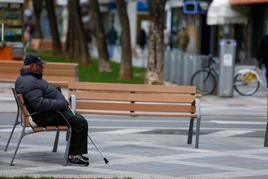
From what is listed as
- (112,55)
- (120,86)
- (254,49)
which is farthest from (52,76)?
(112,55)

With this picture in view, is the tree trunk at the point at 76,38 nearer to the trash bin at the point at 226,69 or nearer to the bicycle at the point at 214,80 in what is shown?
the bicycle at the point at 214,80

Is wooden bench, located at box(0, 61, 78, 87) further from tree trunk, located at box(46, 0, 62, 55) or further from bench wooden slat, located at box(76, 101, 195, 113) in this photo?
tree trunk, located at box(46, 0, 62, 55)

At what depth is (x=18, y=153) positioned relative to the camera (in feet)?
39.2

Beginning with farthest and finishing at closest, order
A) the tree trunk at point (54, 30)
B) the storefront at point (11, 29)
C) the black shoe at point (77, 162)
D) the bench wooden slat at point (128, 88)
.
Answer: the tree trunk at point (54, 30)
the storefront at point (11, 29)
the bench wooden slat at point (128, 88)
the black shoe at point (77, 162)

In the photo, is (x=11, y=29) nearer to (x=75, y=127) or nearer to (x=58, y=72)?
(x=58, y=72)

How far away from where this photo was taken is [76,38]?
122 feet

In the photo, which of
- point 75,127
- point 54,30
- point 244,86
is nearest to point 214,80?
point 244,86

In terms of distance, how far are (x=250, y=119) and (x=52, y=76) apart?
4706 mm

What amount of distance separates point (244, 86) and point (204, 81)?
1.43 meters

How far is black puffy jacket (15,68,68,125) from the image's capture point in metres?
11.2

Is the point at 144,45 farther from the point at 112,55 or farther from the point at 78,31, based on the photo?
the point at 78,31

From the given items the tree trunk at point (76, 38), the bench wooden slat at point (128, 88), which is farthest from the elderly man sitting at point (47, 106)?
the tree trunk at point (76, 38)

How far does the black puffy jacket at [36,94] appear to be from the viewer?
1118 cm

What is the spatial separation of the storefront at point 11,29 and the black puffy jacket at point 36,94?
577 inches
